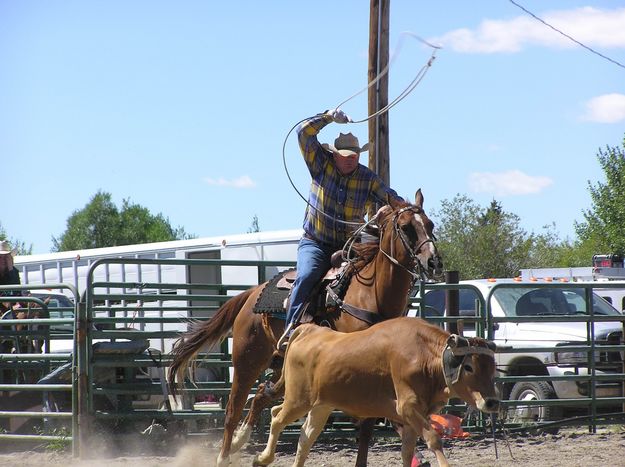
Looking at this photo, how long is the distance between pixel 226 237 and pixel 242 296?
8.73 m

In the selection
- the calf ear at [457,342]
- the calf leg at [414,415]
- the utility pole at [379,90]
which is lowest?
the calf leg at [414,415]

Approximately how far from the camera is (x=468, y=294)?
42.8ft

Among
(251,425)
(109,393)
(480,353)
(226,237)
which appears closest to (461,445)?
(251,425)

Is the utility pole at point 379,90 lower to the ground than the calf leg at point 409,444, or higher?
higher

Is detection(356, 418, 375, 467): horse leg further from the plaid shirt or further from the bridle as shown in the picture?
the plaid shirt

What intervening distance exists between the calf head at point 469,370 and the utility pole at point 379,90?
632 cm

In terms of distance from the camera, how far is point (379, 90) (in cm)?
1184

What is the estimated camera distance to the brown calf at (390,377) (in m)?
5.58

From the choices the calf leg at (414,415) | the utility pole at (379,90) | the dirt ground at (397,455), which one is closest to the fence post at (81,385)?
the dirt ground at (397,455)

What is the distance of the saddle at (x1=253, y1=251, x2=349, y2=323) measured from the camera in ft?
24.7

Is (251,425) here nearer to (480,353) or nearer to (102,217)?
(480,353)

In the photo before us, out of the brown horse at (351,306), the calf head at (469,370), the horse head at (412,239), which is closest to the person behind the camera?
the calf head at (469,370)

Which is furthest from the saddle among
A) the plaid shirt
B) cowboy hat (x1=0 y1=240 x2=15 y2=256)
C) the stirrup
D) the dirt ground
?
cowboy hat (x1=0 y1=240 x2=15 y2=256)

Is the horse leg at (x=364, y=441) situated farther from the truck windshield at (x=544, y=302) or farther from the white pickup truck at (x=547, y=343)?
the truck windshield at (x=544, y=302)
